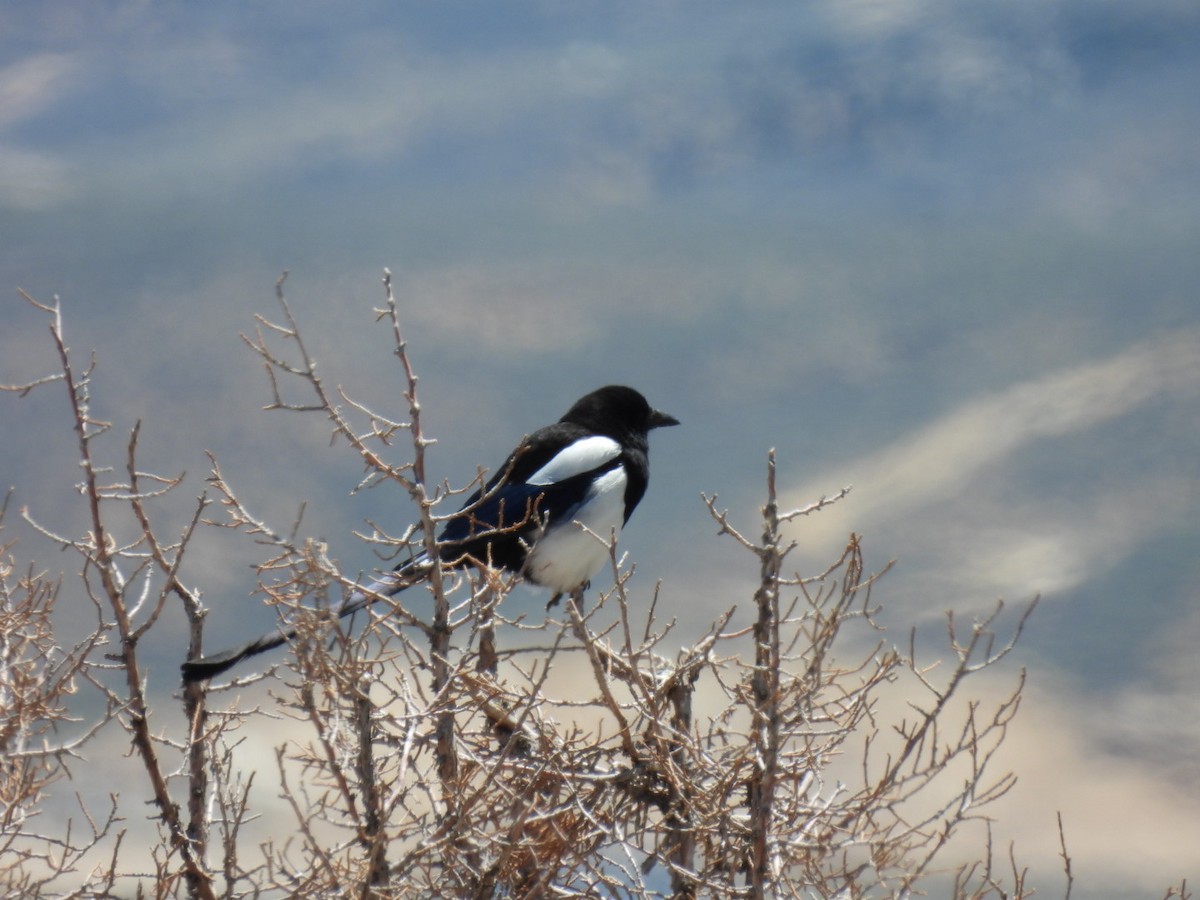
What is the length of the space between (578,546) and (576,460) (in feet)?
1.28

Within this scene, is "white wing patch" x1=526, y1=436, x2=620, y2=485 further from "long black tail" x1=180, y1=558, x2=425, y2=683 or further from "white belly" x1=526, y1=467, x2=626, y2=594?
"long black tail" x1=180, y1=558, x2=425, y2=683

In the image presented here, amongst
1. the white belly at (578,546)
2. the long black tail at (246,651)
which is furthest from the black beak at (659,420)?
the long black tail at (246,651)

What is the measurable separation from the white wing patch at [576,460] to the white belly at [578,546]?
9 centimetres

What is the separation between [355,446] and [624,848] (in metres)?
1.26

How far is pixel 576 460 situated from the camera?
222 inches

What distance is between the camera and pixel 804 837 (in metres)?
3.31

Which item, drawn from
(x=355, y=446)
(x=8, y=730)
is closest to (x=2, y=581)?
(x=8, y=730)

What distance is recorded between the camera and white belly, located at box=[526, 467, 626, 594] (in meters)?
5.51

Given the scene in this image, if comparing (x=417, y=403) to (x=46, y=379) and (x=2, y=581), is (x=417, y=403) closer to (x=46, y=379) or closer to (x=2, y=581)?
(x=46, y=379)

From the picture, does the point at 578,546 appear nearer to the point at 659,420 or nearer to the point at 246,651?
the point at 659,420

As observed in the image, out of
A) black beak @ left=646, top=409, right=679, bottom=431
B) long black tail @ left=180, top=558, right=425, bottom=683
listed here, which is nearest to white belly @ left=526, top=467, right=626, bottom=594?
black beak @ left=646, top=409, right=679, bottom=431

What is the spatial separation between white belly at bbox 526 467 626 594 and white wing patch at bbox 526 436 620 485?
0.30 ft

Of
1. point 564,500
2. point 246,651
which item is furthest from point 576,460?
point 246,651

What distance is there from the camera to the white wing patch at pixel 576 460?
5.55 metres
